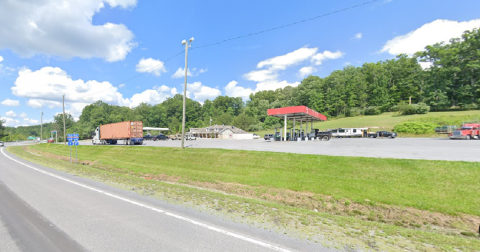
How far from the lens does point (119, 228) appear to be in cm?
471

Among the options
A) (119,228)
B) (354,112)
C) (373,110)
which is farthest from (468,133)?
(354,112)

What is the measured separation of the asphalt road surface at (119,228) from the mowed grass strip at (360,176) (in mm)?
4861

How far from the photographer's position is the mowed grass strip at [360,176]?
279 inches

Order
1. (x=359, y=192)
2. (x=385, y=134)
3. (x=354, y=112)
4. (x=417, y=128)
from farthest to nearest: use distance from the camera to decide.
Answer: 1. (x=354, y=112)
2. (x=385, y=134)
3. (x=417, y=128)
4. (x=359, y=192)

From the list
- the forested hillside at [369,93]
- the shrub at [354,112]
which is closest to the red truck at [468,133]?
the forested hillside at [369,93]

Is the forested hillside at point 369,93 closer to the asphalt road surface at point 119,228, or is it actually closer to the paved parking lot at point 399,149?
the paved parking lot at point 399,149

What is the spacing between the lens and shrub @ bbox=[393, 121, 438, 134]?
38438 millimetres

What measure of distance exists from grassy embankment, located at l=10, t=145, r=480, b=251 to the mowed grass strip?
0.08ft

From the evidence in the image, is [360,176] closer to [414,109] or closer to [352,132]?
[352,132]

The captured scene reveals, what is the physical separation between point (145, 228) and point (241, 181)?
20.3 ft

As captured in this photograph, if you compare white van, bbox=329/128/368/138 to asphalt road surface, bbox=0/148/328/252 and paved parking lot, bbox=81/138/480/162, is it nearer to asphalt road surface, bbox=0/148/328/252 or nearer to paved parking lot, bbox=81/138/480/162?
paved parking lot, bbox=81/138/480/162

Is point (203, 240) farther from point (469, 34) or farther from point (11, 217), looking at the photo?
point (469, 34)

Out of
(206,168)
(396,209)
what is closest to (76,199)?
(206,168)

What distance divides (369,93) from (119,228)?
4000 inches
